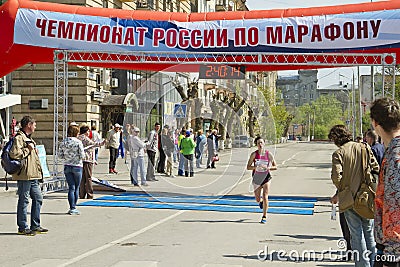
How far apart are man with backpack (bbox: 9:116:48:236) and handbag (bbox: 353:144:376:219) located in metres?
5.83

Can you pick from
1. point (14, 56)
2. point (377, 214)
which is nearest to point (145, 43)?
point (14, 56)

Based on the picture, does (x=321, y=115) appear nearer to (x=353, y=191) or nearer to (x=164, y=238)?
(x=164, y=238)

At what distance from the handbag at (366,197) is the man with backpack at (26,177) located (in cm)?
583

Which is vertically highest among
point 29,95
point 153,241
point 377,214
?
point 29,95

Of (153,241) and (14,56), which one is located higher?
(14,56)

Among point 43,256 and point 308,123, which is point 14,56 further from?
point 308,123

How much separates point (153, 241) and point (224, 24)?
8782 millimetres

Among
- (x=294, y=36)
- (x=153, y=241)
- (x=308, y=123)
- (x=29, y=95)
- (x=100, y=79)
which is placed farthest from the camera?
(x=308, y=123)

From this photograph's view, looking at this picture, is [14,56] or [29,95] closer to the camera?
[14,56]

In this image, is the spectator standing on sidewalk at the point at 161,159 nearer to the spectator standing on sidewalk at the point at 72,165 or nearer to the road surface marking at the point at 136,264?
the spectator standing on sidewalk at the point at 72,165

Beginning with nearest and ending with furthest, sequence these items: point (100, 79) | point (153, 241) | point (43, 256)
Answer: point (43, 256), point (153, 241), point (100, 79)

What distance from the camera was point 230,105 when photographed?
2880 centimetres

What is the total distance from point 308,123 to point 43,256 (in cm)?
13859

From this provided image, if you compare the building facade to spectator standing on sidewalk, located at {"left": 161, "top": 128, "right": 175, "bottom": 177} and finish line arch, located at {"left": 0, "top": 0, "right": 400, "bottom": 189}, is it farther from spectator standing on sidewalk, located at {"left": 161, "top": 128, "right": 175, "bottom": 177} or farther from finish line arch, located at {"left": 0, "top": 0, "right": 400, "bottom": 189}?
finish line arch, located at {"left": 0, "top": 0, "right": 400, "bottom": 189}
